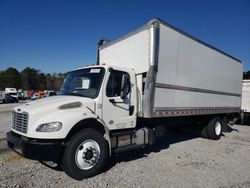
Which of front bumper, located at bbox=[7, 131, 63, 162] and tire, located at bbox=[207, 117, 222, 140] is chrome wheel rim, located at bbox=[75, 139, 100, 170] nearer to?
front bumper, located at bbox=[7, 131, 63, 162]

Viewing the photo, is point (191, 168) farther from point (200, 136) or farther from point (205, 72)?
point (200, 136)

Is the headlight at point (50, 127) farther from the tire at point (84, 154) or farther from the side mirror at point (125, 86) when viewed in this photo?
the side mirror at point (125, 86)

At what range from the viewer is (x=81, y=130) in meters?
4.66

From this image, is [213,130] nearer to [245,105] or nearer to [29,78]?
[245,105]

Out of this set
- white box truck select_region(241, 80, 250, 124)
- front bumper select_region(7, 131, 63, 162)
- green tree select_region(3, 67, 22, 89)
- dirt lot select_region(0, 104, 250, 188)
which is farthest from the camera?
green tree select_region(3, 67, 22, 89)

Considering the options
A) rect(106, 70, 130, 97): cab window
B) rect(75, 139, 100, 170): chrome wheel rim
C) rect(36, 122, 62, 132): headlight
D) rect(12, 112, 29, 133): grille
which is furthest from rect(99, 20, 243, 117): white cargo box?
rect(12, 112, 29, 133): grille

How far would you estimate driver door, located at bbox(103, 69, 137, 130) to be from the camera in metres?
5.21

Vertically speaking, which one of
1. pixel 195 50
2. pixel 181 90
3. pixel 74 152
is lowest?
pixel 74 152

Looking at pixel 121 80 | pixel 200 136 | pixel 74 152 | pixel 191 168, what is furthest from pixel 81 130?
pixel 200 136

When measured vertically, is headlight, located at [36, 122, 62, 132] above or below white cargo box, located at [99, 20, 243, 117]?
below

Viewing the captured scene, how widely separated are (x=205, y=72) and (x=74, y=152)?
581 cm

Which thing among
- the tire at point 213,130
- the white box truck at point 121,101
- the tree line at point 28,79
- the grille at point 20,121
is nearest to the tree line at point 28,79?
the tree line at point 28,79

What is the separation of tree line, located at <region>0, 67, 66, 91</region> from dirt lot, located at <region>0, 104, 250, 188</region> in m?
65.2

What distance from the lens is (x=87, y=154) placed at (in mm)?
4633
